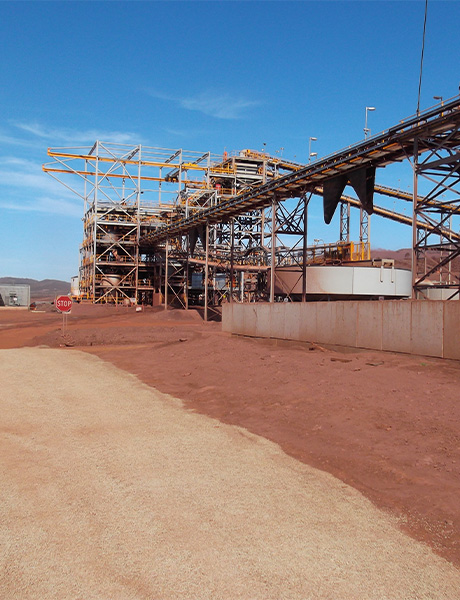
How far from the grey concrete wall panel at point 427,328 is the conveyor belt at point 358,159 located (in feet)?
21.3

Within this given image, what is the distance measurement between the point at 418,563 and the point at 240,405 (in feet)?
23.0

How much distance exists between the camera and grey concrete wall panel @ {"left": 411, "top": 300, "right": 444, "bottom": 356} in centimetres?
1348

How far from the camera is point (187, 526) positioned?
5.14 metres

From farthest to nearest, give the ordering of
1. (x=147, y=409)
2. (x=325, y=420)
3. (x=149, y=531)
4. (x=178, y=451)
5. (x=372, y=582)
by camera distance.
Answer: (x=147, y=409), (x=325, y=420), (x=178, y=451), (x=149, y=531), (x=372, y=582)

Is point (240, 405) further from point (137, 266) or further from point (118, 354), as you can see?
point (137, 266)

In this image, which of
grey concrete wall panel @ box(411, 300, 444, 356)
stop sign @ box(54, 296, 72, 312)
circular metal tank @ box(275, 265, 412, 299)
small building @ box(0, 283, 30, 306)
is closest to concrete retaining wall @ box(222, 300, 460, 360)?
grey concrete wall panel @ box(411, 300, 444, 356)

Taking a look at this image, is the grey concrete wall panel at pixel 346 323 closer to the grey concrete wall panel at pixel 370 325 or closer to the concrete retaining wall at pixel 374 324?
the concrete retaining wall at pixel 374 324

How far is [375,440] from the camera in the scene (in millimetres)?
8180

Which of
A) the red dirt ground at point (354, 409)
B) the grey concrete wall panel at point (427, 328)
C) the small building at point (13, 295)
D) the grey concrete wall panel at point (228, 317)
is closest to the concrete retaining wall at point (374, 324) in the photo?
the grey concrete wall panel at point (427, 328)

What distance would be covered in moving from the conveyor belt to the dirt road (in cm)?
1313

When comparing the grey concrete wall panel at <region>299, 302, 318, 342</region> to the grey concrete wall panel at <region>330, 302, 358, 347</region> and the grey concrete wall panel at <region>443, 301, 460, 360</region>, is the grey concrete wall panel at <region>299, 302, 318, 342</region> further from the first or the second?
the grey concrete wall panel at <region>443, 301, 460, 360</region>

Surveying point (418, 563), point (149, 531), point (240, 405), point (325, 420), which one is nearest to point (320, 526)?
point (418, 563)

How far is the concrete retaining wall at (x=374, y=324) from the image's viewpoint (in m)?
13.3

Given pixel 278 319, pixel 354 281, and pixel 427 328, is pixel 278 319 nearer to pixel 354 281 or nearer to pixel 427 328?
pixel 427 328
